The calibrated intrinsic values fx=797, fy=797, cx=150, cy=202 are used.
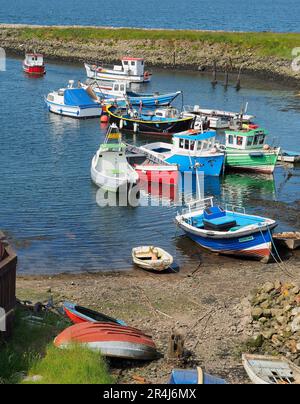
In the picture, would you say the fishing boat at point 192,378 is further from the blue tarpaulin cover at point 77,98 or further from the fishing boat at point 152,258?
the blue tarpaulin cover at point 77,98

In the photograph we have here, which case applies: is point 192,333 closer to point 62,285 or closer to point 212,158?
point 62,285

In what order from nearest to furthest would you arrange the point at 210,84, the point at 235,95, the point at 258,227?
the point at 258,227
the point at 235,95
the point at 210,84

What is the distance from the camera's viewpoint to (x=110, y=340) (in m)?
18.9

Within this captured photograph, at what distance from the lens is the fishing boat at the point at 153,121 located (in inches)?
2146

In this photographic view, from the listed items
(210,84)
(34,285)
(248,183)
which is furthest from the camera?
(210,84)

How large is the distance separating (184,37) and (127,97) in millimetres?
33672

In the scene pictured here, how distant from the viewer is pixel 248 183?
43219 millimetres

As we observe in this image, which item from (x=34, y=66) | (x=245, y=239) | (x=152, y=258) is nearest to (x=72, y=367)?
(x=152, y=258)

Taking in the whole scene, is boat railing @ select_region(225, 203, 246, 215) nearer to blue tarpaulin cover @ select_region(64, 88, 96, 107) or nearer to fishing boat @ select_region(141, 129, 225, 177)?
fishing boat @ select_region(141, 129, 225, 177)

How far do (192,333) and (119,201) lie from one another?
661 inches

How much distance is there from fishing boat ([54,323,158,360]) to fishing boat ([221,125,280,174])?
25850 mm

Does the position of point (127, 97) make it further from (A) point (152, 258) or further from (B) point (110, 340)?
(B) point (110, 340)

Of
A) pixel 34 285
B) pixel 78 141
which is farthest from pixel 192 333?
pixel 78 141

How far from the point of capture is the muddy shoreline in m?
19.9
